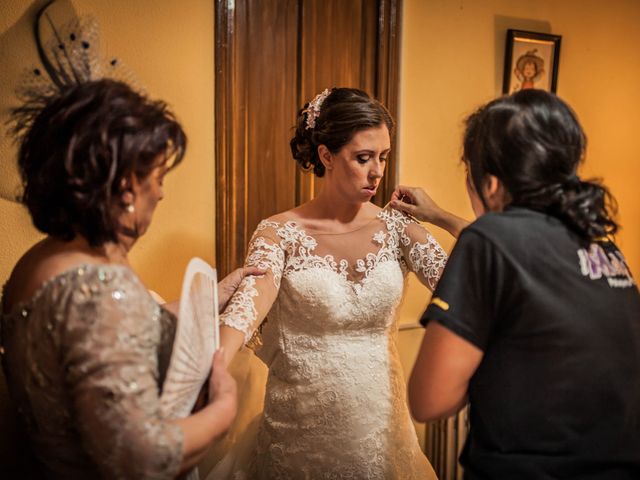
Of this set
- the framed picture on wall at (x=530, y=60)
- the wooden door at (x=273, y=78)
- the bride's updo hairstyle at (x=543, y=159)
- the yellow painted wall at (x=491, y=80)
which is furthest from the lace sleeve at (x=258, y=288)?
the framed picture on wall at (x=530, y=60)

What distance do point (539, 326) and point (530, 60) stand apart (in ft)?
6.88

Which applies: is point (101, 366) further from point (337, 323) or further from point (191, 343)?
point (337, 323)

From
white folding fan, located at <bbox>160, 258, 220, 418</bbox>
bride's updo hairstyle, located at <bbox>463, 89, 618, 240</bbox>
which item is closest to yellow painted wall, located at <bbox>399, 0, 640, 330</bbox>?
bride's updo hairstyle, located at <bbox>463, 89, 618, 240</bbox>

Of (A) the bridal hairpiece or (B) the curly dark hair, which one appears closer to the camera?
(B) the curly dark hair

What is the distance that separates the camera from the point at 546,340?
104cm

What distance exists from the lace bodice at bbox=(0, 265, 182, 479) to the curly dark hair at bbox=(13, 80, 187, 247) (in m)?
0.11

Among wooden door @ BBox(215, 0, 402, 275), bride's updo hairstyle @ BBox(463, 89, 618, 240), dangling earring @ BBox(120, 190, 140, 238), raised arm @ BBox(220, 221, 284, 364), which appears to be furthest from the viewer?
wooden door @ BBox(215, 0, 402, 275)

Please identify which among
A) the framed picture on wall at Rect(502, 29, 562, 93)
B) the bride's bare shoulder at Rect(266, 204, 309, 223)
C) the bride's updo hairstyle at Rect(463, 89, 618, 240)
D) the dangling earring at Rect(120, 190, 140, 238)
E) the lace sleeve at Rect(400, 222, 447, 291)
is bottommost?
the lace sleeve at Rect(400, 222, 447, 291)

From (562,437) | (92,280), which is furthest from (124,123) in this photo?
(562,437)

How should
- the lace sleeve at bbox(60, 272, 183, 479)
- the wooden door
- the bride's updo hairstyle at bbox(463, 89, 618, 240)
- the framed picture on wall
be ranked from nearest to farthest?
1. the lace sleeve at bbox(60, 272, 183, 479)
2. the bride's updo hairstyle at bbox(463, 89, 618, 240)
3. the wooden door
4. the framed picture on wall

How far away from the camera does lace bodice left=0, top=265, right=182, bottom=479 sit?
34.1 inches

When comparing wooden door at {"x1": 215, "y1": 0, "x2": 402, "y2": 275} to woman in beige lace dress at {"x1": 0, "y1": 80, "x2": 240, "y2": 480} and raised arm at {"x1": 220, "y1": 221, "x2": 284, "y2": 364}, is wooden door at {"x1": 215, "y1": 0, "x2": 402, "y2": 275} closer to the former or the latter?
raised arm at {"x1": 220, "y1": 221, "x2": 284, "y2": 364}

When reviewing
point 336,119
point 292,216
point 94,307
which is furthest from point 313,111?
point 94,307

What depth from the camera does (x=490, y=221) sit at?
1059mm
